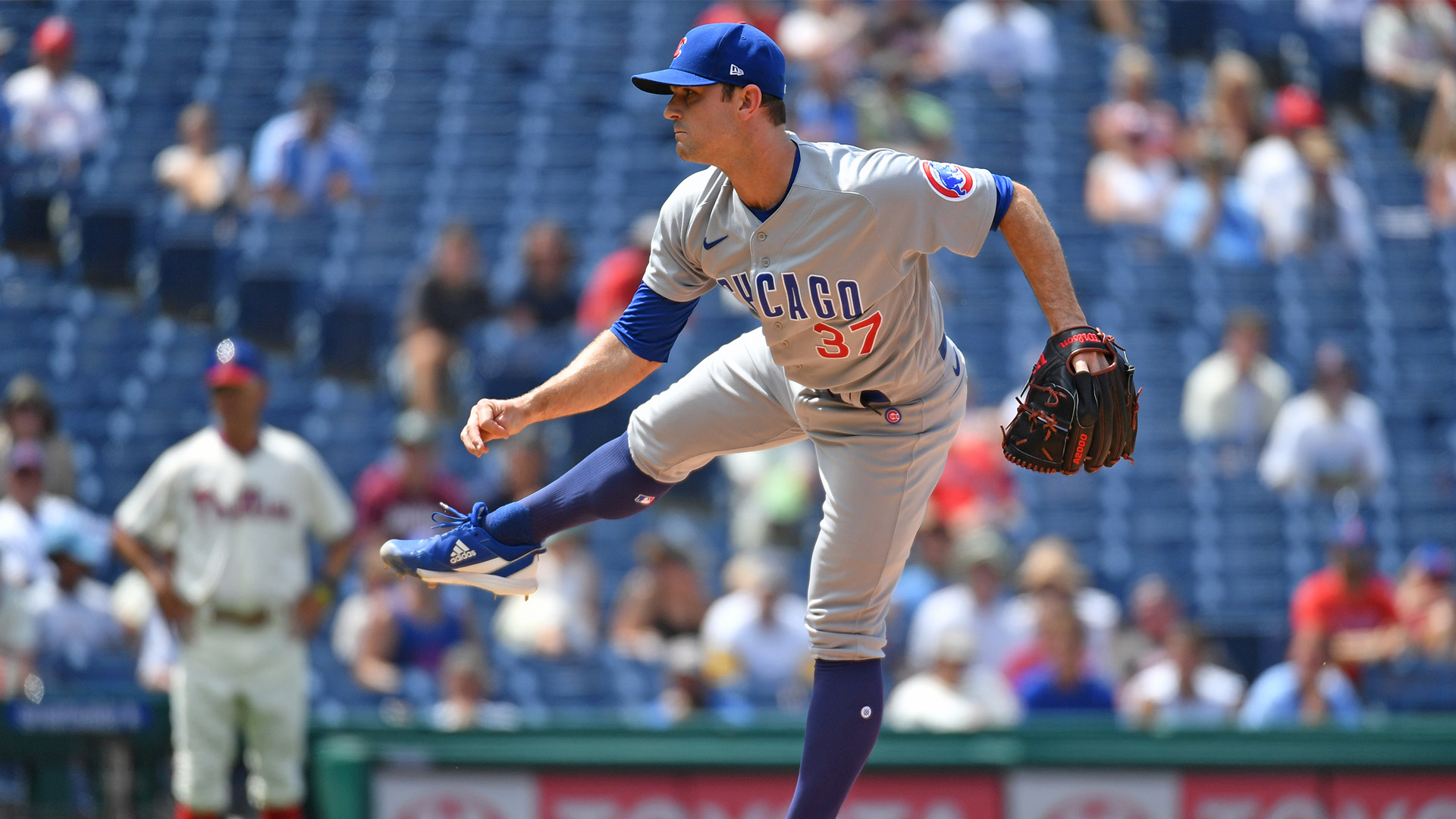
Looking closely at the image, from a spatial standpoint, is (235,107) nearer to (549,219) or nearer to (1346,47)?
(549,219)

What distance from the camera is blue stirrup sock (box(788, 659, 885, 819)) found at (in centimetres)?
366

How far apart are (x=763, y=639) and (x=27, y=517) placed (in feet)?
11.8

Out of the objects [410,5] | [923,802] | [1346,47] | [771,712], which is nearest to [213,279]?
[410,5]

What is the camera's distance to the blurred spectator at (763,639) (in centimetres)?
751

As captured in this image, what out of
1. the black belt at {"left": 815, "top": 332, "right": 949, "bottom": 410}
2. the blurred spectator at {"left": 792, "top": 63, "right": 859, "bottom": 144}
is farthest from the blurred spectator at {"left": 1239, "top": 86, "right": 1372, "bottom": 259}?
the black belt at {"left": 815, "top": 332, "right": 949, "bottom": 410}

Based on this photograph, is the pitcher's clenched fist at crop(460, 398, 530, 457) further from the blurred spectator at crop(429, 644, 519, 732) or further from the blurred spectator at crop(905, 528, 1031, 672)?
the blurred spectator at crop(905, 528, 1031, 672)

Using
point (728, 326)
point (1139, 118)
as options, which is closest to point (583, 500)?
point (728, 326)

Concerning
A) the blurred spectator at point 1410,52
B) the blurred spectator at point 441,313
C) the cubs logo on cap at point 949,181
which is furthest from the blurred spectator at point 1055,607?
the blurred spectator at point 1410,52

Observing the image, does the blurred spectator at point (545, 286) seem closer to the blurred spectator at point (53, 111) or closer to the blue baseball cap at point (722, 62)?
the blurred spectator at point (53, 111)

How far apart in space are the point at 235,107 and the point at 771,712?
662 centimetres

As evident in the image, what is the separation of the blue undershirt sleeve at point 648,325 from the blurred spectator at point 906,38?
8061 millimetres

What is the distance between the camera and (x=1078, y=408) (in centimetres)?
325

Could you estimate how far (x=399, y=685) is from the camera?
24.1 feet

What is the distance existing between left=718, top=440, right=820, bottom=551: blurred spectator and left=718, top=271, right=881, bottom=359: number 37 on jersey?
4.68m
